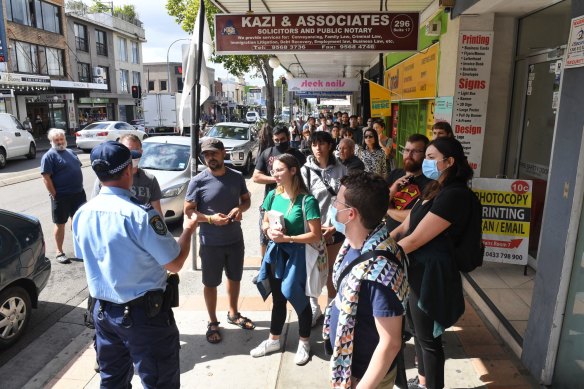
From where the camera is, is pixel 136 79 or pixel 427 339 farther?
pixel 136 79

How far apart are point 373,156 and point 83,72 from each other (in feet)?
120

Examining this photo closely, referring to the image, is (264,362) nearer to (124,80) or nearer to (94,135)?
(94,135)

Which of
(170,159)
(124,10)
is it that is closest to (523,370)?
(170,159)

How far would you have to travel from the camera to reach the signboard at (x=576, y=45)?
2752 millimetres

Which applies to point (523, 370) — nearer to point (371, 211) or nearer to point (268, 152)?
point (371, 211)

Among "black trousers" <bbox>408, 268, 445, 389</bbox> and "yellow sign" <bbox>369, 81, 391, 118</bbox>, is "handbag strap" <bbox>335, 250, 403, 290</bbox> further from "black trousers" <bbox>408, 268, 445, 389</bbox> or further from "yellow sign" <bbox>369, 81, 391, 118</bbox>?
"yellow sign" <bbox>369, 81, 391, 118</bbox>

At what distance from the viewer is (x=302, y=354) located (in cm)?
365

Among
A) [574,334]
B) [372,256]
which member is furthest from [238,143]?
[372,256]

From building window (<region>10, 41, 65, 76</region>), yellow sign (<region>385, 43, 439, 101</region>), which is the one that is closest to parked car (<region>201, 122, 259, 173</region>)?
yellow sign (<region>385, 43, 439, 101</region>)

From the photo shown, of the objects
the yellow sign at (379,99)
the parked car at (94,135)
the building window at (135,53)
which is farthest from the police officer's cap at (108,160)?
the building window at (135,53)

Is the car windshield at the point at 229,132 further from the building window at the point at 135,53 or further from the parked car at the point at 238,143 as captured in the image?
the building window at the point at 135,53

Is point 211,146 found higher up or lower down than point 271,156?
higher up

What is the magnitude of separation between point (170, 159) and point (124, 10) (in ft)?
190

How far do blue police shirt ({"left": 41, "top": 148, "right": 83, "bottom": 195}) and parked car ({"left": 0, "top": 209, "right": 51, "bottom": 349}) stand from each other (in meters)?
1.44
